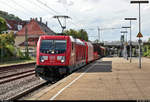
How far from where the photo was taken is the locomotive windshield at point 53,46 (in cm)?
1661

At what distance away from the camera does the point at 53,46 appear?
1678cm

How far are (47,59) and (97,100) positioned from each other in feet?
28.5

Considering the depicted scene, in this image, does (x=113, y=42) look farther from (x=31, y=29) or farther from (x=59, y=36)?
(x=59, y=36)

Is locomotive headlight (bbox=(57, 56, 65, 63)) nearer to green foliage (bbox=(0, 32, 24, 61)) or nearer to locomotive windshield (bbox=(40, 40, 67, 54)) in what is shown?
locomotive windshield (bbox=(40, 40, 67, 54))

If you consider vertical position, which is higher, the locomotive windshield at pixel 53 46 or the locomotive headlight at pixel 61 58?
the locomotive windshield at pixel 53 46

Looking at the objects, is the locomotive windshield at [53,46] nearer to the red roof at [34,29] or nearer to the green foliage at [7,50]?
the green foliage at [7,50]

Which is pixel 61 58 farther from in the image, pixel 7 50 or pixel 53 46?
pixel 7 50

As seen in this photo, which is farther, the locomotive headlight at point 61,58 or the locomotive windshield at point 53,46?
the locomotive windshield at point 53,46

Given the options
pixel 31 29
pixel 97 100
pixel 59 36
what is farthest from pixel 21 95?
pixel 31 29

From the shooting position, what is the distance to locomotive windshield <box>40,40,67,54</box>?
1661 cm

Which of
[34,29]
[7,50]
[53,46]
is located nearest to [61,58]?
[53,46]

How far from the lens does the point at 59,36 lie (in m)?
17.2

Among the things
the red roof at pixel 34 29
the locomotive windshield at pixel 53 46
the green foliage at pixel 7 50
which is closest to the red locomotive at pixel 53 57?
the locomotive windshield at pixel 53 46

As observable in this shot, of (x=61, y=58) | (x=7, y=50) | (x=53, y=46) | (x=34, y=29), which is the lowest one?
(x=61, y=58)
